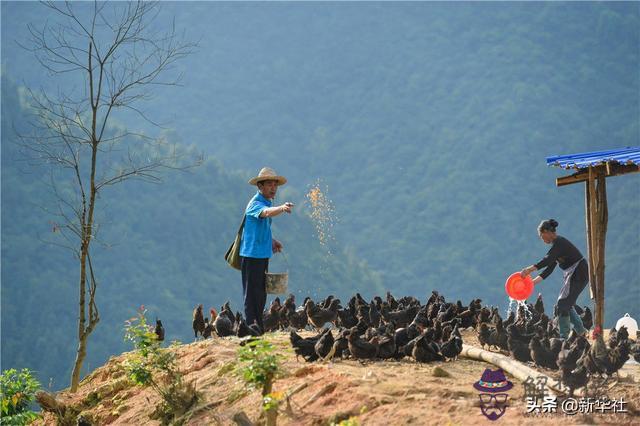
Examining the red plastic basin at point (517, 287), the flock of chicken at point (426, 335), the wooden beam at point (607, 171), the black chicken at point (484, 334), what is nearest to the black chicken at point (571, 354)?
the flock of chicken at point (426, 335)

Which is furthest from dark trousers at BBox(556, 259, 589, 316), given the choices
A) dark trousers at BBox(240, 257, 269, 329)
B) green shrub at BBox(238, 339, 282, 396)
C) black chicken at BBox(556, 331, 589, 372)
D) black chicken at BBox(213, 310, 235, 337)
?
green shrub at BBox(238, 339, 282, 396)

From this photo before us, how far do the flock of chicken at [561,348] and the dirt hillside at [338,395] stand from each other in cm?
30

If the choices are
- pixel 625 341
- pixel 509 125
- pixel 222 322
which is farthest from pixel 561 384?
pixel 509 125

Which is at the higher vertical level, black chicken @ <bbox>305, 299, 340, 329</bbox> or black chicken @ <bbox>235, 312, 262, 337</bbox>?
black chicken @ <bbox>305, 299, 340, 329</bbox>

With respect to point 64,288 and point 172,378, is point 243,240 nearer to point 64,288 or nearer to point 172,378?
point 172,378

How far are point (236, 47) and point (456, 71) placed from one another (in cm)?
3103

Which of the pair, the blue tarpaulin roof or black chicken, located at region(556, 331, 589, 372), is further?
the blue tarpaulin roof

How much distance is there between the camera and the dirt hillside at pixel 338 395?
7.16m

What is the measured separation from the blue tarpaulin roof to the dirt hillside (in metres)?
2.94

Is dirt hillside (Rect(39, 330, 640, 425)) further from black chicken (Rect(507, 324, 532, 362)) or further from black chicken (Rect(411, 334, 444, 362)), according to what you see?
black chicken (Rect(507, 324, 532, 362))

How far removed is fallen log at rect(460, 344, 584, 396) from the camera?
7930mm

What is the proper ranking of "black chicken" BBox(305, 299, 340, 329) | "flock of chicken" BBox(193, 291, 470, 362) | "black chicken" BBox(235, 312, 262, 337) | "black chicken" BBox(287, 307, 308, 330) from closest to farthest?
"flock of chicken" BBox(193, 291, 470, 362), "black chicken" BBox(235, 312, 262, 337), "black chicken" BBox(305, 299, 340, 329), "black chicken" BBox(287, 307, 308, 330)

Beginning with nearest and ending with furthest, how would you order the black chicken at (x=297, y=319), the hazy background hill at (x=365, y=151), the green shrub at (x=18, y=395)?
the green shrub at (x=18, y=395), the black chicken at (x=297, y=319), the hazy background hill at (x=365, y=151)

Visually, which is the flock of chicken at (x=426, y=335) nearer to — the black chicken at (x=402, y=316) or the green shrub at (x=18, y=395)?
the black chicken at (x=402, y=316)
